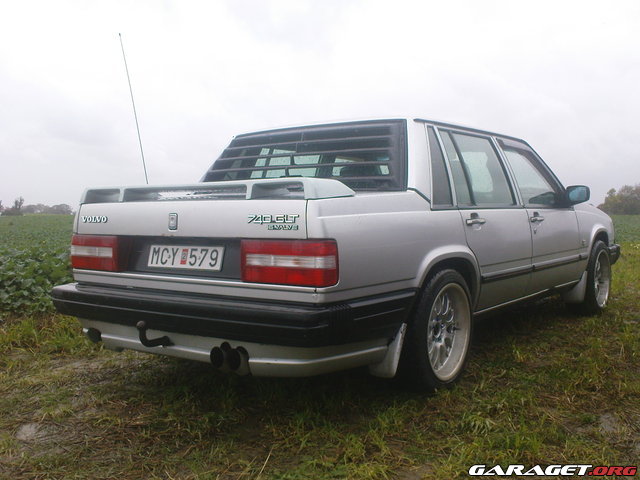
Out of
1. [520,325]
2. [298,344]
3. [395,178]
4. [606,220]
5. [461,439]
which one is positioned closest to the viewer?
[298,344]

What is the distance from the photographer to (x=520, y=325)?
16.6ft

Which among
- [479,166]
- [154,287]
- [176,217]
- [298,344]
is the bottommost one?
[298,344]

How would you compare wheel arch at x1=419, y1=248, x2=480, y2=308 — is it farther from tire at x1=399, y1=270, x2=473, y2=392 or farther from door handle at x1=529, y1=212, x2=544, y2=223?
door handle at x1=529, y1=212, x2=544, y2=223

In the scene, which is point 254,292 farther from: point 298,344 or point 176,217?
point 176,217

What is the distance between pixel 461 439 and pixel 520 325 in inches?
99.3

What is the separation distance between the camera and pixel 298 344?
2566mm

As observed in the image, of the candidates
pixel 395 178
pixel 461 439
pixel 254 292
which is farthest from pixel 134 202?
pixel 461 439

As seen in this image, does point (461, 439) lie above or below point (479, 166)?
below

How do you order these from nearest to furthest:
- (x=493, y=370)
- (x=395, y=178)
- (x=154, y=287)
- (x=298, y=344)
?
(x=298, y=344), (x=154, y=287), (x=395, y=178), (x=493, y=370)

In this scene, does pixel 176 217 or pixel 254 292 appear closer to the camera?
pixel 254 292

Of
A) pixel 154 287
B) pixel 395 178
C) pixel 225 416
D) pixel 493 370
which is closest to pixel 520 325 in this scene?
pixel 493 370

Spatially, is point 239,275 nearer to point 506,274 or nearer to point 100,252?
point 100,252

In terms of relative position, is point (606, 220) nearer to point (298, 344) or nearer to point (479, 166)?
point (479, 166)

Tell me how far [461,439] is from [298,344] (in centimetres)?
90
